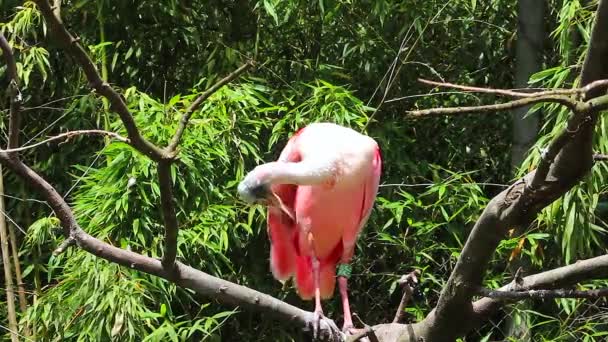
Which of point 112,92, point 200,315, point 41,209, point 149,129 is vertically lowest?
point 200,315

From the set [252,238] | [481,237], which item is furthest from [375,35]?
[481,237]

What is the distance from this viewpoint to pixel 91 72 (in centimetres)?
141

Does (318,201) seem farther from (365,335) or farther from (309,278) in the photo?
(365,335)

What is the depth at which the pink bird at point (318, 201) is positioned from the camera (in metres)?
2.21

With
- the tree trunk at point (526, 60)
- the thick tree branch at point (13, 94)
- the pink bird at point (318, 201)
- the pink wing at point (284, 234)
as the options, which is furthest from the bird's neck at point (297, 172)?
the tree trunk at point (526, 60)

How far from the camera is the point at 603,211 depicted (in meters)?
3.01

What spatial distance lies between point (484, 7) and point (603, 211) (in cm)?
100

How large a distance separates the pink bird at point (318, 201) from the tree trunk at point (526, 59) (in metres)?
0.85

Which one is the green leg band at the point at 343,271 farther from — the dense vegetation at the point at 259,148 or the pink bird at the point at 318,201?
the dense vegetation at the point at 259,148

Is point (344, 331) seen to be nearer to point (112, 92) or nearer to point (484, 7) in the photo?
point (112, 92)

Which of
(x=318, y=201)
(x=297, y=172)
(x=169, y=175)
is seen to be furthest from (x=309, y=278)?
(x=169, y=175)

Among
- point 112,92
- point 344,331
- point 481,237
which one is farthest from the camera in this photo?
point 344,331

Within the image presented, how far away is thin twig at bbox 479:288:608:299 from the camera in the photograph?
1.61m

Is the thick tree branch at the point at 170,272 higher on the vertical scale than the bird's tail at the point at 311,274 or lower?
higher
